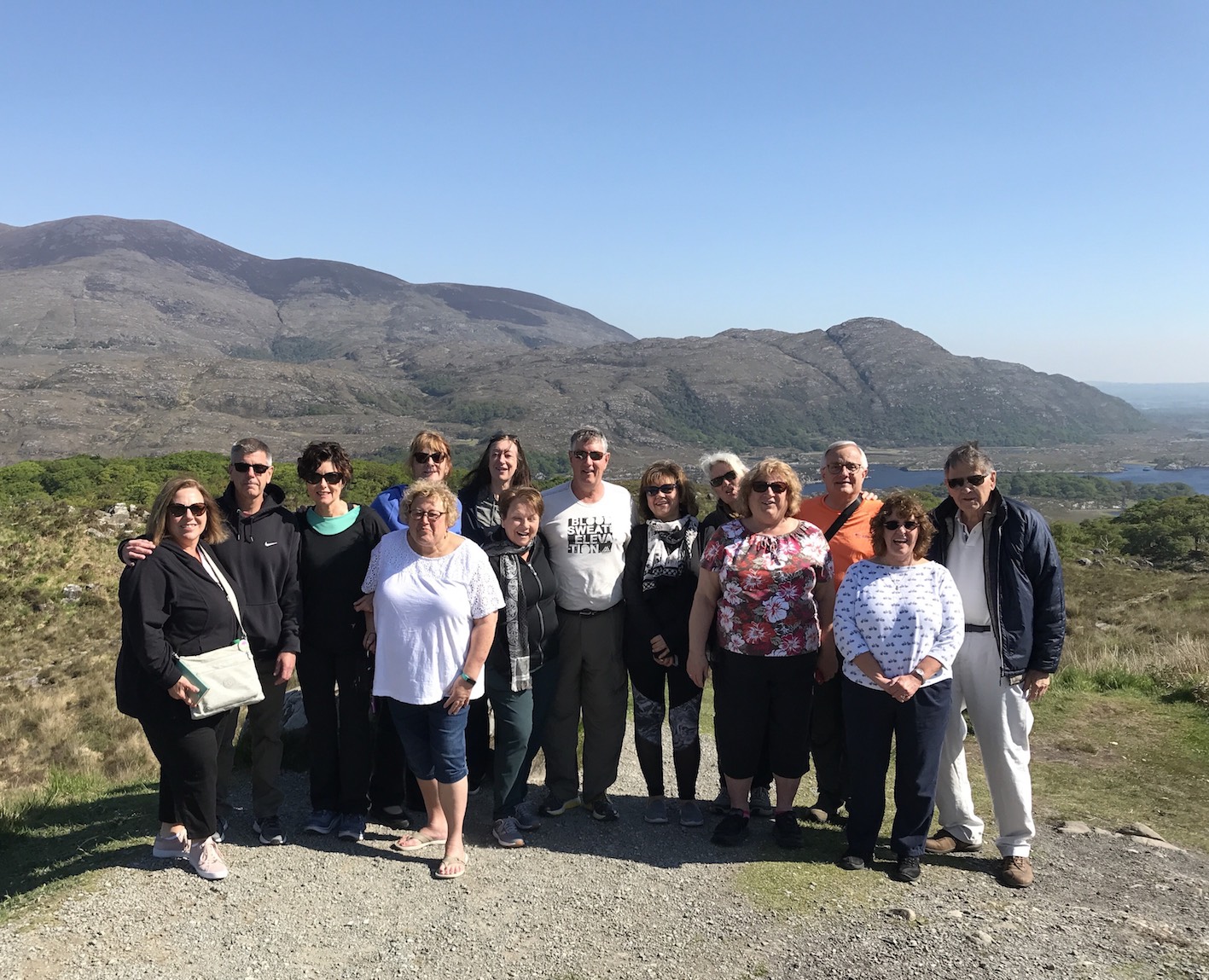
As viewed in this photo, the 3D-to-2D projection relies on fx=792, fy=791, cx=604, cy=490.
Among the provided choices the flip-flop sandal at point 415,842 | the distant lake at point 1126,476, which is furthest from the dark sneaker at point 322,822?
the distant lake at point 1126,476

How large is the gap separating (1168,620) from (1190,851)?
13071 millimetres

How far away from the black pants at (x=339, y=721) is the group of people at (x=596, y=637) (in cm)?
2

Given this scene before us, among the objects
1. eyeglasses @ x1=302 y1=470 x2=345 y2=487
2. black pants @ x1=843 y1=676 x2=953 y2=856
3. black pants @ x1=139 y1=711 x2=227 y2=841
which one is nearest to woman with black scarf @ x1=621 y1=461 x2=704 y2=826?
black pants @ x1=843 y1=676 x2=953 y2=856

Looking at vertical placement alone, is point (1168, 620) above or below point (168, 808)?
below

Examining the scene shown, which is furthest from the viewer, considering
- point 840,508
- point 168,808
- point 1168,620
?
point 1168,620

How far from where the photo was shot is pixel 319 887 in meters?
4.54

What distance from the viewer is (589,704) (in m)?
5.35

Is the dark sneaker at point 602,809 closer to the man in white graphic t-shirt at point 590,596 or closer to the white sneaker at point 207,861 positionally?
the man in white graphic t-shirt at point 590,596

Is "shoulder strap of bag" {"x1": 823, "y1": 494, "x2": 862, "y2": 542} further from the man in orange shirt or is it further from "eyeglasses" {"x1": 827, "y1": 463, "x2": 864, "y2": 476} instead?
"eyeglasses" {"x1": 827, "y1": 463, "x2": 864, "y2": 476}

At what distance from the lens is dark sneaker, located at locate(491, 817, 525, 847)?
16.6 feet

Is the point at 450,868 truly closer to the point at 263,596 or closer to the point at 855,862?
the point at 263,596

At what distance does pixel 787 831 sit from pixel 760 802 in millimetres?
512

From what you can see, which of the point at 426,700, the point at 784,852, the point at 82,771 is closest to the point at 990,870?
the point at 784,852

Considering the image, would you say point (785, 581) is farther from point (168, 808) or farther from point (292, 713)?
point (292, 713)
